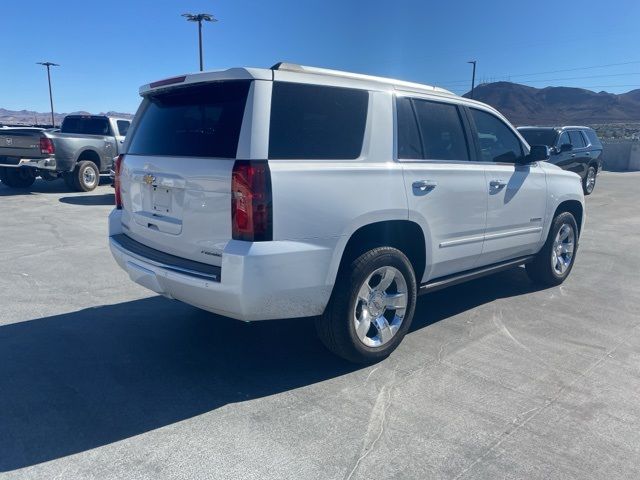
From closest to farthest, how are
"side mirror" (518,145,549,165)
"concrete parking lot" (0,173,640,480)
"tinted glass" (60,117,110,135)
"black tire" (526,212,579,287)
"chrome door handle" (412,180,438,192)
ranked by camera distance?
1. "concrete parking lot" (0,173,640,480)
2. "chrome door handle" (412,180,438,192)
3. "side mirror" (518,145,549,165)
4. "black tire" (526,212,579,287)
5. "tinted glass" (60,117,110,135)

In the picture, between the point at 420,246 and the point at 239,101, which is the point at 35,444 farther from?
the point at 420,246

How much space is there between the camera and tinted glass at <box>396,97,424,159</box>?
406 centimetres

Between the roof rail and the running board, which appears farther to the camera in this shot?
the running board

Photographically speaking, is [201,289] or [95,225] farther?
[95,225]

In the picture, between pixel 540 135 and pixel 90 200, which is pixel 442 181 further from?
pixel 540 135

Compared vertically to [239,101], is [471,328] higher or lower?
lower

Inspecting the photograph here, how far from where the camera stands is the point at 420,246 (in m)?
4.25

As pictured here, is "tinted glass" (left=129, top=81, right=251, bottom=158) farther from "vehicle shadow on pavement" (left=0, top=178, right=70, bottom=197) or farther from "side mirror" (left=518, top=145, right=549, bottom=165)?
"vehicle shadow on pavement" (left=0, top=178, right=70, bottom=197)

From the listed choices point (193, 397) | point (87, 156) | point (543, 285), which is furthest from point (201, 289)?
point (87, 156)

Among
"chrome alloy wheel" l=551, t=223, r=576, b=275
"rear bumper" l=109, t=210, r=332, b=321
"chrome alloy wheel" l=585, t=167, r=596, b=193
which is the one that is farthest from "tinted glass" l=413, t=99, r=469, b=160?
"chrome alloy wheel" l=585, t=167, r=596, b=193

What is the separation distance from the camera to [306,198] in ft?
11.0

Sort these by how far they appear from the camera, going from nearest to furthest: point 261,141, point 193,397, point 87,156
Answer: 1. point 261,141
2. point 193,397
3. point 87,156

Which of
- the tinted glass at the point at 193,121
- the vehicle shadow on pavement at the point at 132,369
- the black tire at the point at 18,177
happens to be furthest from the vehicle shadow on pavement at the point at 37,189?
the tinted glass at the point at 193,121

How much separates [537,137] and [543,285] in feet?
29.4
